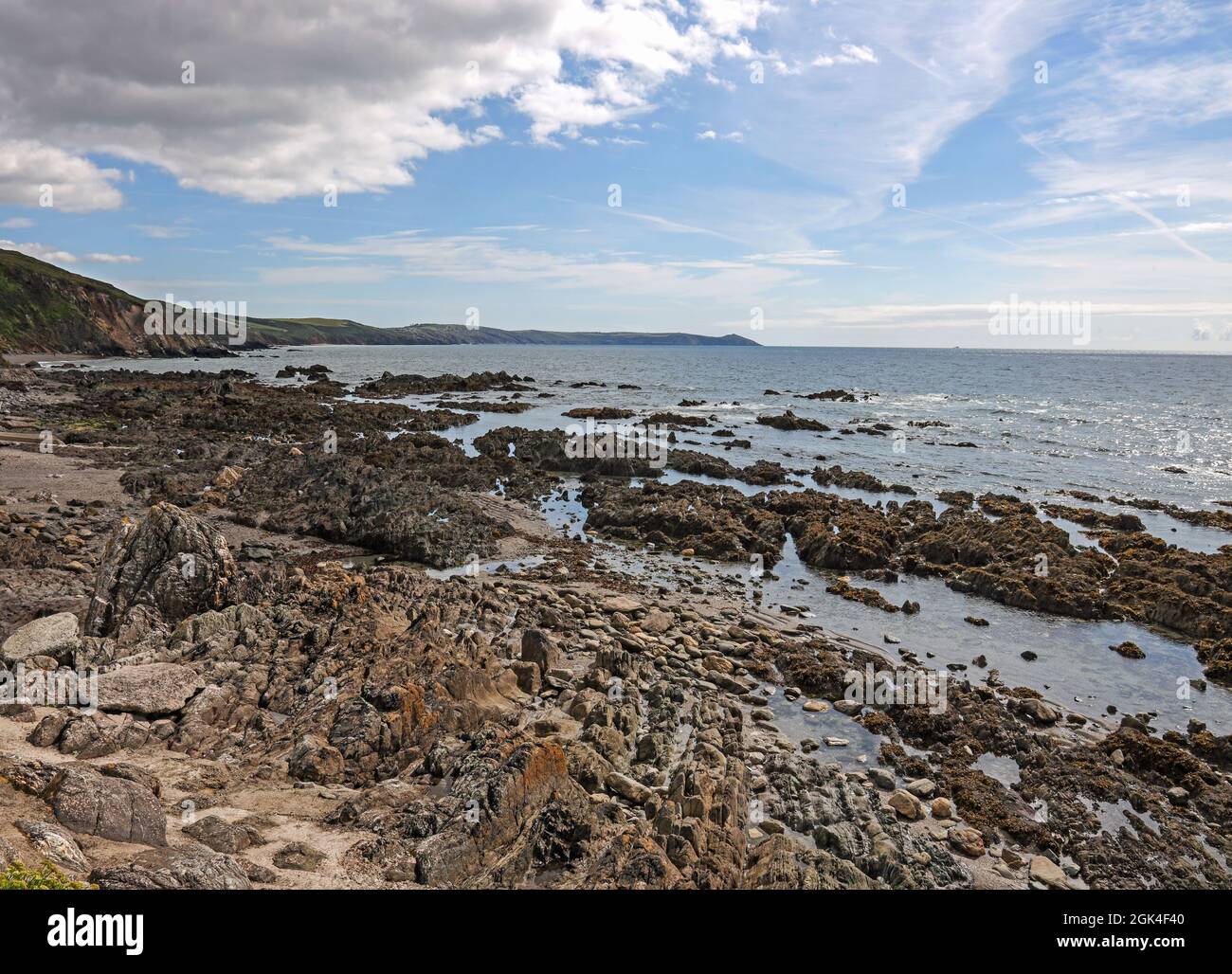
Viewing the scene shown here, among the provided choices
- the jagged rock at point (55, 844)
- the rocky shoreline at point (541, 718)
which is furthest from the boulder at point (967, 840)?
the jagged rock at point (55, 844)

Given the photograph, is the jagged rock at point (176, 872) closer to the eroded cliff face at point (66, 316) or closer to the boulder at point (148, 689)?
the boulder at point (148, 689)

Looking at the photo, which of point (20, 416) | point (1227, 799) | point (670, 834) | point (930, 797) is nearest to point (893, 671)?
point (930, 797)

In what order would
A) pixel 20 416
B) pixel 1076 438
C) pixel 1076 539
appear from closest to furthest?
pixel 1076 539, pixel 20 416, pixel 1076 438

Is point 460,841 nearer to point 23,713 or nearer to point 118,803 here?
point 118,803

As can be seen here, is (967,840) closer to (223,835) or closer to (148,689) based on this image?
(223,835)

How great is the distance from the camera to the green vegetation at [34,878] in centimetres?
581

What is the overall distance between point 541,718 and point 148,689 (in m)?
7.01

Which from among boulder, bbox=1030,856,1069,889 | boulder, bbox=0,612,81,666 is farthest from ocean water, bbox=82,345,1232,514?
boulder, bbox=0,612,81,666

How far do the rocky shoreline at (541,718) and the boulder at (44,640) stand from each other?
0.06 metres

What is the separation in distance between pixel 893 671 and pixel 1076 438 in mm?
58406

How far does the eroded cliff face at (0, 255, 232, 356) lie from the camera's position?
120 meters

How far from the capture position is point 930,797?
42.2 ft

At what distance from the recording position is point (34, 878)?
19.6 ft
